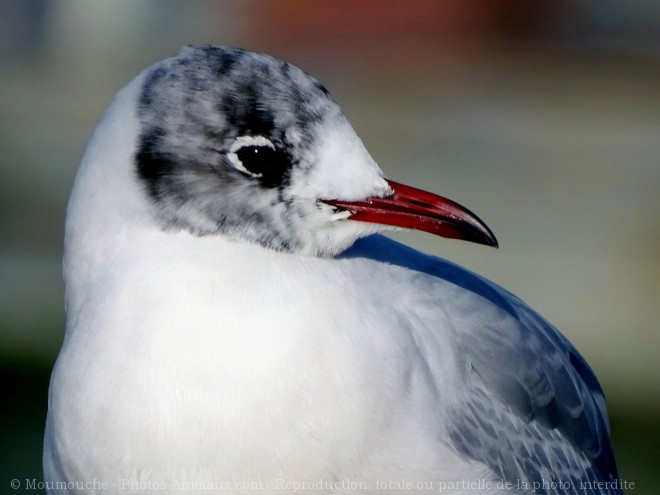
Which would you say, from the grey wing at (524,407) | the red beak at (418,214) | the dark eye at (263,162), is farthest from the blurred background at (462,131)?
the dark eye at (263,162)

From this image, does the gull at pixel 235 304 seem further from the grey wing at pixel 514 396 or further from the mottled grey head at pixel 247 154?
the grey wing at pixel 514 396

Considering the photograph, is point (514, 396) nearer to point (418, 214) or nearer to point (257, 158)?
point (418, 214)

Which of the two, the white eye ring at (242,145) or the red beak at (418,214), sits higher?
the white eye ring at (242,145)

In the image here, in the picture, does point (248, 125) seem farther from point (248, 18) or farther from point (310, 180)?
point (248, 18)

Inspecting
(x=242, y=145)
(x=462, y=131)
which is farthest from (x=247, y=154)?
(x=462, y=131)

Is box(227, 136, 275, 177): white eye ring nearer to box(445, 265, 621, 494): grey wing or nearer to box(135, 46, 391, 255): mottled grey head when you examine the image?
box(135, 46, 391, 255): mottled grey head

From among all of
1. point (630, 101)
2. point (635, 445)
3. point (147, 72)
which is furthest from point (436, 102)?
point (147, 72)
